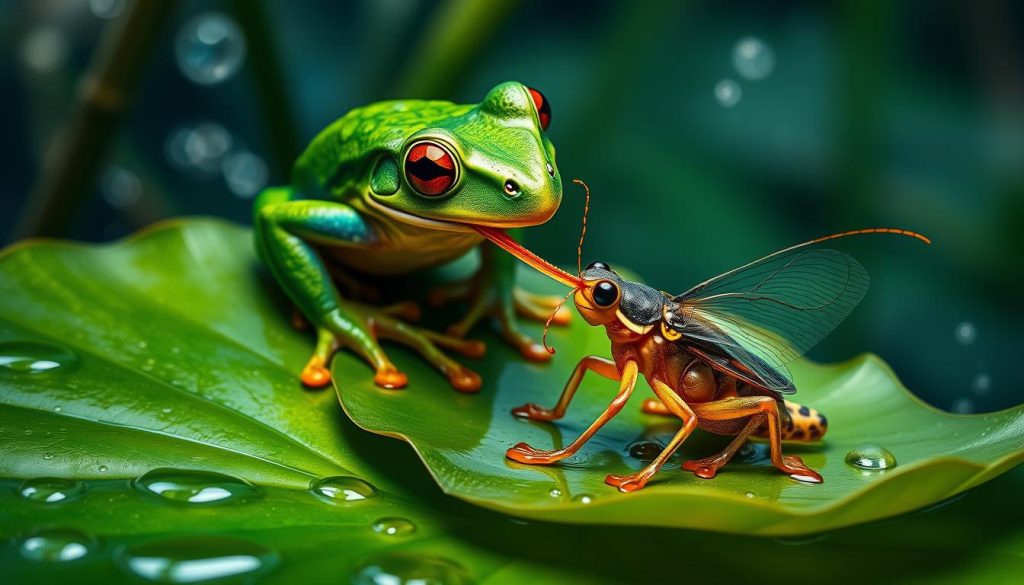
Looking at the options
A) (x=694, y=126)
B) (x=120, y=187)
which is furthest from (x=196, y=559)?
(x=694, y=126)

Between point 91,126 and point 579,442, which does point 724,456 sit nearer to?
point 579,442

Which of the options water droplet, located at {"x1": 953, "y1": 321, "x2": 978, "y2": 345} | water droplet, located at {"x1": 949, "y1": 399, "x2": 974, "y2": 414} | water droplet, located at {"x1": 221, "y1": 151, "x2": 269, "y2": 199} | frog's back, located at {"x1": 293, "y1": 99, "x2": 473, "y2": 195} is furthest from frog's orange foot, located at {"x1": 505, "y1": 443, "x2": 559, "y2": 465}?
water droplet, located at {"x1": 221, "y1": 151, "x2": 269, "y2": 199}

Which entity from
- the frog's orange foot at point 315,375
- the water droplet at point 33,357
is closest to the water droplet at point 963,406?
the frog's orange foot at point 315,375

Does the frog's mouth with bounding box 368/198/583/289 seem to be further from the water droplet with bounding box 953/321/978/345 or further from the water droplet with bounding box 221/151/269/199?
the water droplet with bounding box 221/151/269/199

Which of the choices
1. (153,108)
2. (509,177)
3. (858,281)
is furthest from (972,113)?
(153,108)

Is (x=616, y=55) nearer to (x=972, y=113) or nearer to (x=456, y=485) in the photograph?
(x=972, y=113)

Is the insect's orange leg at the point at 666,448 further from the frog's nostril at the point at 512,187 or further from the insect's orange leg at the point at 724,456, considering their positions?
the frog's nostril at the point at 512,187
